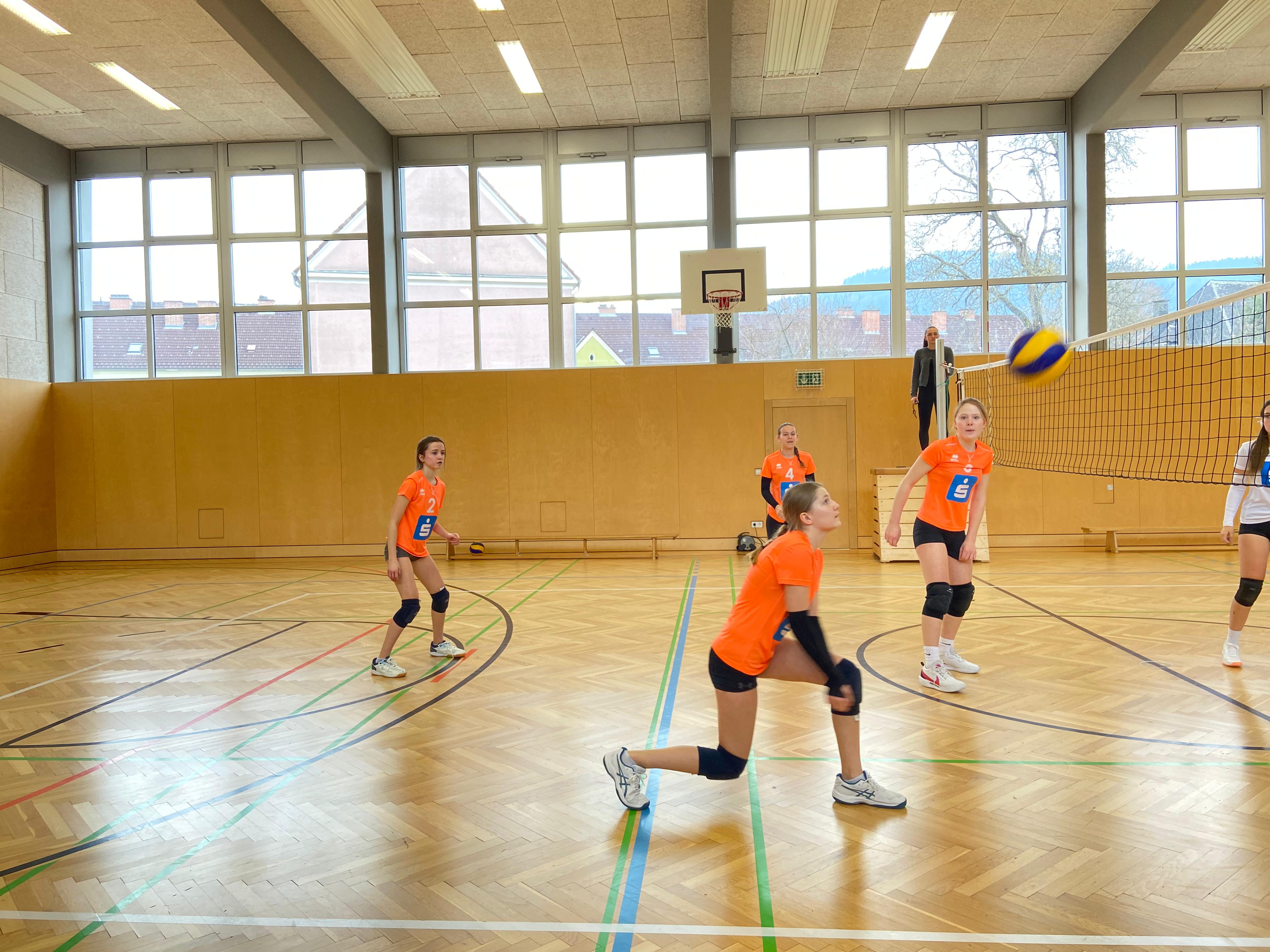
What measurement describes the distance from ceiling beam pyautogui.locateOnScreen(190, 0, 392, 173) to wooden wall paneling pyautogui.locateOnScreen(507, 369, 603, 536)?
14.6ft

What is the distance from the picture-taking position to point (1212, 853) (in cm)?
291

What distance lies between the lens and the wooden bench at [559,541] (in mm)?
13570

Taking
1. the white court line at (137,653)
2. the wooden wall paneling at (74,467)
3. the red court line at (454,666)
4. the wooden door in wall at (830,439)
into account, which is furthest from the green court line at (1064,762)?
the wooden wall paneling at (74,467)

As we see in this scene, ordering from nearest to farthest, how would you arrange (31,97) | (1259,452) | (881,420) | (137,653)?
(1259,452), (137,653), (31,97), (881,420)

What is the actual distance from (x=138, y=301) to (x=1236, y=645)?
16655 millimetres

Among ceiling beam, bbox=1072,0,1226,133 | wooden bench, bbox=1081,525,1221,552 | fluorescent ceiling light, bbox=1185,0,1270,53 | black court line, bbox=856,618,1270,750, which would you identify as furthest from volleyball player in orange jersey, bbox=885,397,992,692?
fluorescent ceiling light, bbox=1185,0,1270,53

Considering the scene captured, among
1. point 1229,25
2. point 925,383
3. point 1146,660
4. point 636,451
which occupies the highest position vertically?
point 1229,25

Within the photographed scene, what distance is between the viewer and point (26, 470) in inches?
545

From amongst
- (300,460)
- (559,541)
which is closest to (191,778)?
(559,541)

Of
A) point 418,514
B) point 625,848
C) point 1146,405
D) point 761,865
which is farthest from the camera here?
point 1146,405

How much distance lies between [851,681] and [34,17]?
12889mm

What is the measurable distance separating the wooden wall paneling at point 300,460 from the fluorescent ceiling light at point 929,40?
10.6 meters

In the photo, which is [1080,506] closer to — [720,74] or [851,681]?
[720,74]

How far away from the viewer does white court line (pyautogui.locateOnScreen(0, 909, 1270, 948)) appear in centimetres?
240
